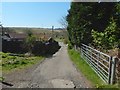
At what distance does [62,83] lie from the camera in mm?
10555

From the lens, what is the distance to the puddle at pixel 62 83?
1006cm

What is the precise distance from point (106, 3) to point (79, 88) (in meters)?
14.1

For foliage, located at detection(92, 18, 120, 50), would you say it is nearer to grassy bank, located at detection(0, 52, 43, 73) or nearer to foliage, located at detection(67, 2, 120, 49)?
foliage, located at detection(67, 2, 120, 49)

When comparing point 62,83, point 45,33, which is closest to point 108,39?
point 62,83

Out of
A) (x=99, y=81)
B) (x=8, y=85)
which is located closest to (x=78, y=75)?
(x=99, y=81)

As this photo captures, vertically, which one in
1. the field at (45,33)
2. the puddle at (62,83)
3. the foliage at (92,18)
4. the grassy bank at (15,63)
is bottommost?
the field at (45,33)

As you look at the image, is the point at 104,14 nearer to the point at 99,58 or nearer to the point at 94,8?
the point at 94,8

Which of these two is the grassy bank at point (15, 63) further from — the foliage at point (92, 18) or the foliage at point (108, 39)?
the foliage at point (108, 39)

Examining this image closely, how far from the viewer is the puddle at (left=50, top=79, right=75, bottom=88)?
1006 centimetres

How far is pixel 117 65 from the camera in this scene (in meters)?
9.63

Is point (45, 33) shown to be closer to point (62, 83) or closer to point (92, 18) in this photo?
point (92, 18)

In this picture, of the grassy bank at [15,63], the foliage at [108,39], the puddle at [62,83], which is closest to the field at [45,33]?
the grassy bank at [15,63]

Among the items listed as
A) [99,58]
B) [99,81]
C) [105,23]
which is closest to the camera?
[99,81]

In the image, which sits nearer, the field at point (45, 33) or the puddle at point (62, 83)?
the puddle at point (62, 83)
